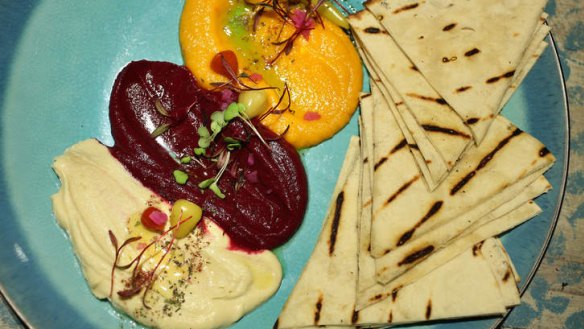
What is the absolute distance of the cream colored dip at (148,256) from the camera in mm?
3326

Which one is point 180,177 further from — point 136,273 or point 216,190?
point 136,273

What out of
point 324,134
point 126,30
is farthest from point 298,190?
point 126,30

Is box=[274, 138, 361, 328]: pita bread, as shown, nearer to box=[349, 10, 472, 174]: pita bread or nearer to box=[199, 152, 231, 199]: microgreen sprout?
Answer: box=[349, 10, 472, 174]: pita bread

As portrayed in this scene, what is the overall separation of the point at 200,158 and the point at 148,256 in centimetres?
74

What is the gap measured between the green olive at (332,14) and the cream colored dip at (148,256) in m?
1.68

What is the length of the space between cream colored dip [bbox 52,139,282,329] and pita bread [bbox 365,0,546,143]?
1.61m

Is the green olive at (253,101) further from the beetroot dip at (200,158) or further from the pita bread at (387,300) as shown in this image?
the pita bread at (387,300)

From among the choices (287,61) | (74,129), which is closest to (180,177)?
(74,129)

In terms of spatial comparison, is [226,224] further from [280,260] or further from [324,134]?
[324,134]

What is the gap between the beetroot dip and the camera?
11.6 feet

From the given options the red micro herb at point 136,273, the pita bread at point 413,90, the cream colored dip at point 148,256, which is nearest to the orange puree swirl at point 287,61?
the pita bread at point 413,90

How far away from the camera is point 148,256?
3.38m

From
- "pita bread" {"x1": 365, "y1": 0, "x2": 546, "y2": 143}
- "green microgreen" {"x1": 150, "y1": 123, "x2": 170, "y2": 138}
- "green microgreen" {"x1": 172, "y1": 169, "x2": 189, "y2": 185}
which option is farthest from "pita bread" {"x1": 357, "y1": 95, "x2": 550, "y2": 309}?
"green microgreen" {"x1": 150, "y1": 123, "x2": 170, "y2": 138}

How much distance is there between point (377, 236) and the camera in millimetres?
3145
